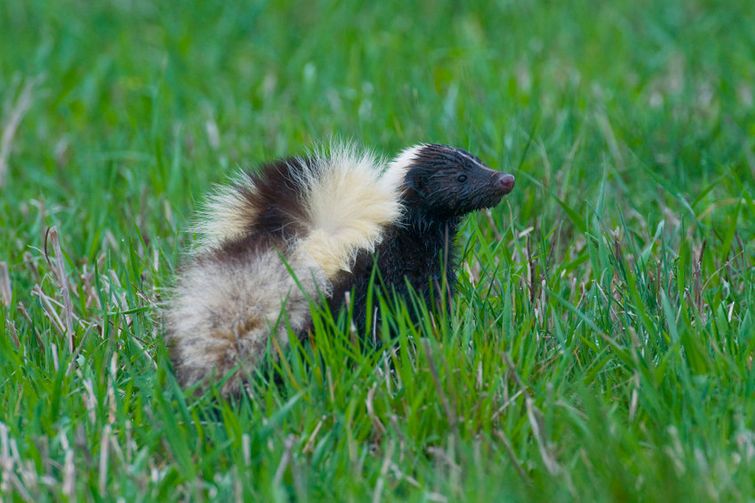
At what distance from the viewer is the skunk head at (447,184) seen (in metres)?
4.62

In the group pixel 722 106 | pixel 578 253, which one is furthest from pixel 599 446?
pixel 722 106

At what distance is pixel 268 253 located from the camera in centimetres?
405

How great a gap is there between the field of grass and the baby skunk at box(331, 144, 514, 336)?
0.58ft

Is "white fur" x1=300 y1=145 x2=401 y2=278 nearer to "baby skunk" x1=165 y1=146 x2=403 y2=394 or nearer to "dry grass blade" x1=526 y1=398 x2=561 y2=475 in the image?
"baby skunk" x1=165 y1=146 x2=403 y2=394

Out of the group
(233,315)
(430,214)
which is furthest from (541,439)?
(430,214)

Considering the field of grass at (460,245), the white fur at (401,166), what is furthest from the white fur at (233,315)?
the white fur at (401,166)

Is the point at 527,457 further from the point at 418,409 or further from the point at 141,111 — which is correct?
the point at 141,111

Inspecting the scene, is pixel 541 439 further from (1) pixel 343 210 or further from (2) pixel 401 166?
(2) pixel 401 166

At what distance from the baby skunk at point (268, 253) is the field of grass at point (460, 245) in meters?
0.13

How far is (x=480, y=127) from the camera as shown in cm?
670

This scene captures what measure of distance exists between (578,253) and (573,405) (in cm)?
165

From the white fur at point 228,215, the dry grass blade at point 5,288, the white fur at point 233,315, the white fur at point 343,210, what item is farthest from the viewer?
the dry grass blade at point 5,288

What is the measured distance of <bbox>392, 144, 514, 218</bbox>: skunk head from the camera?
4.62 meters

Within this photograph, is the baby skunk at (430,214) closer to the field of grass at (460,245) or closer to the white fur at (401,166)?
the white fur at (401,166)
